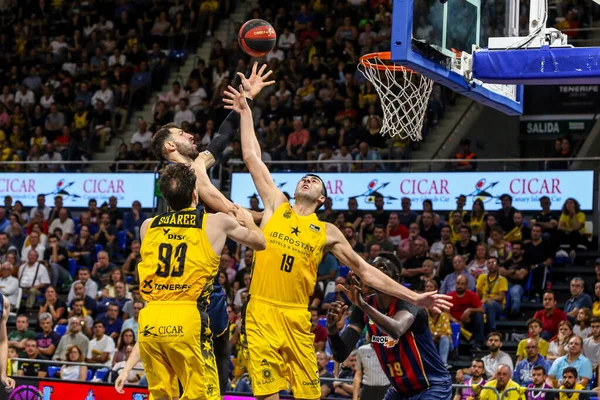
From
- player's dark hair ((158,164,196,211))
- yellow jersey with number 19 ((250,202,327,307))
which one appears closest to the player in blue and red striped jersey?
yellow jersey with number 19 ((250,202,327,307))

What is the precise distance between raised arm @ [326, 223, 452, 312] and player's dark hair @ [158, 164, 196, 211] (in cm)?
163

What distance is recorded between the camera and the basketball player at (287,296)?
8.09 meters

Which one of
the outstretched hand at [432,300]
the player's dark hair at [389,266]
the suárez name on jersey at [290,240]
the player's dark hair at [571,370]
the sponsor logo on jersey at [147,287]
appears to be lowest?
the player's dark hair at [571,370]

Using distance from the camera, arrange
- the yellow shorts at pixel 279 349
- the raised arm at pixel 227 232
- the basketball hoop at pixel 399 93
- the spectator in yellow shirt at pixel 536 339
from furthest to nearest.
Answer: the spectator in yellow shirt at pixel 536 339 → the basketball hoop at pixel 399 93 → the yellow shorts at pixel 279 349 → the raised arm at pixel 227 232

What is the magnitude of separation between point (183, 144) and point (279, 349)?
1.81 metres

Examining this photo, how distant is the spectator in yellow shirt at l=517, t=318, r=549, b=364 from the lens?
1340 cm

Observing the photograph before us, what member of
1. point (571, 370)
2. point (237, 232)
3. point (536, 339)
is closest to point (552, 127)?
point (536, 339)

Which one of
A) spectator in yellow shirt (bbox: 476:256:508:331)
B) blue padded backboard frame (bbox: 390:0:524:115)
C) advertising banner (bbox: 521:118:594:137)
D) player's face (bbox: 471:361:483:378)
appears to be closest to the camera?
blue padded backboard frame (bbox: 390:0:524:115)

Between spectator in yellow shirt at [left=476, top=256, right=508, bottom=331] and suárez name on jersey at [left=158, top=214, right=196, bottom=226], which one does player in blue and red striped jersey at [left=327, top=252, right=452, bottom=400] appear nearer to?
suárez name on jersey at [left=158, top=214, right=196, bottom=226]

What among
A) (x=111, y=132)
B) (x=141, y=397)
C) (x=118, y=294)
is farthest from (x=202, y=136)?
(x=141, y=397)

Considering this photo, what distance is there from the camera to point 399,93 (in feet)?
35.2

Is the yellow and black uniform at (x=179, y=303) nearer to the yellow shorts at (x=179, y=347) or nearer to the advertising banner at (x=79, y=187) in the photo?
the yellow shorts at (x=179, y=347)

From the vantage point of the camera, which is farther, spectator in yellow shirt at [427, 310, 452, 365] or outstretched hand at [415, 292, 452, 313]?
spectator in yellow shirt at [427, 310, 452, 365]

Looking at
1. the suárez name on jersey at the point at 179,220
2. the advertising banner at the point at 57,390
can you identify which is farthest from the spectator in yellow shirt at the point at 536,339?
the suárez name on jersey at the point at 179,220
